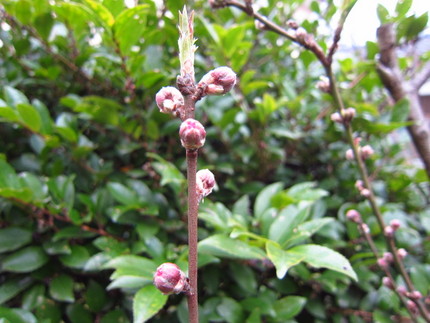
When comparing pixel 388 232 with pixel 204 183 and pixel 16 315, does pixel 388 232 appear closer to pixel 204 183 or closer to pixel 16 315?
pixel 204 183

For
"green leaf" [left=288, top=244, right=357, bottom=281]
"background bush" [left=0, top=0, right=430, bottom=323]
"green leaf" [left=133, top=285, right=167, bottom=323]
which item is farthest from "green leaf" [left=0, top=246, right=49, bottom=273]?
"green leaf" [left=288, top=244, right=357, bottom=281]

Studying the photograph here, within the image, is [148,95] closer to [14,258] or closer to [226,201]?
[226,201]

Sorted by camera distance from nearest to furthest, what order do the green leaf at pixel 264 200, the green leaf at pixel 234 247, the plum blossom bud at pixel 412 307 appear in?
the green leaf at pixel 234 247 → the plum blossom bud at pixel 412 307 → the green leaf at pixel 264 200

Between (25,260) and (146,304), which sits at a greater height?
(25,260)

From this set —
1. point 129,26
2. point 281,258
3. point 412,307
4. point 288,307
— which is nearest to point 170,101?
point 281,258

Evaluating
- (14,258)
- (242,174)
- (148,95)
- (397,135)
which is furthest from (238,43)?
(397,135)

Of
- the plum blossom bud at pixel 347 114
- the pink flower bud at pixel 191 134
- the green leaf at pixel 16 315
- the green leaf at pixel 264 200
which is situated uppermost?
the plum blossom bud at pixel 347 114

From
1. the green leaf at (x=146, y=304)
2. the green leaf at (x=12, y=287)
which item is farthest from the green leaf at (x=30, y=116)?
the green leaf at (x=146, y=304)

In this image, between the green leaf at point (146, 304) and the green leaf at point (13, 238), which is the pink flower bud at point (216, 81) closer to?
the green leaf at point (146, 304)
